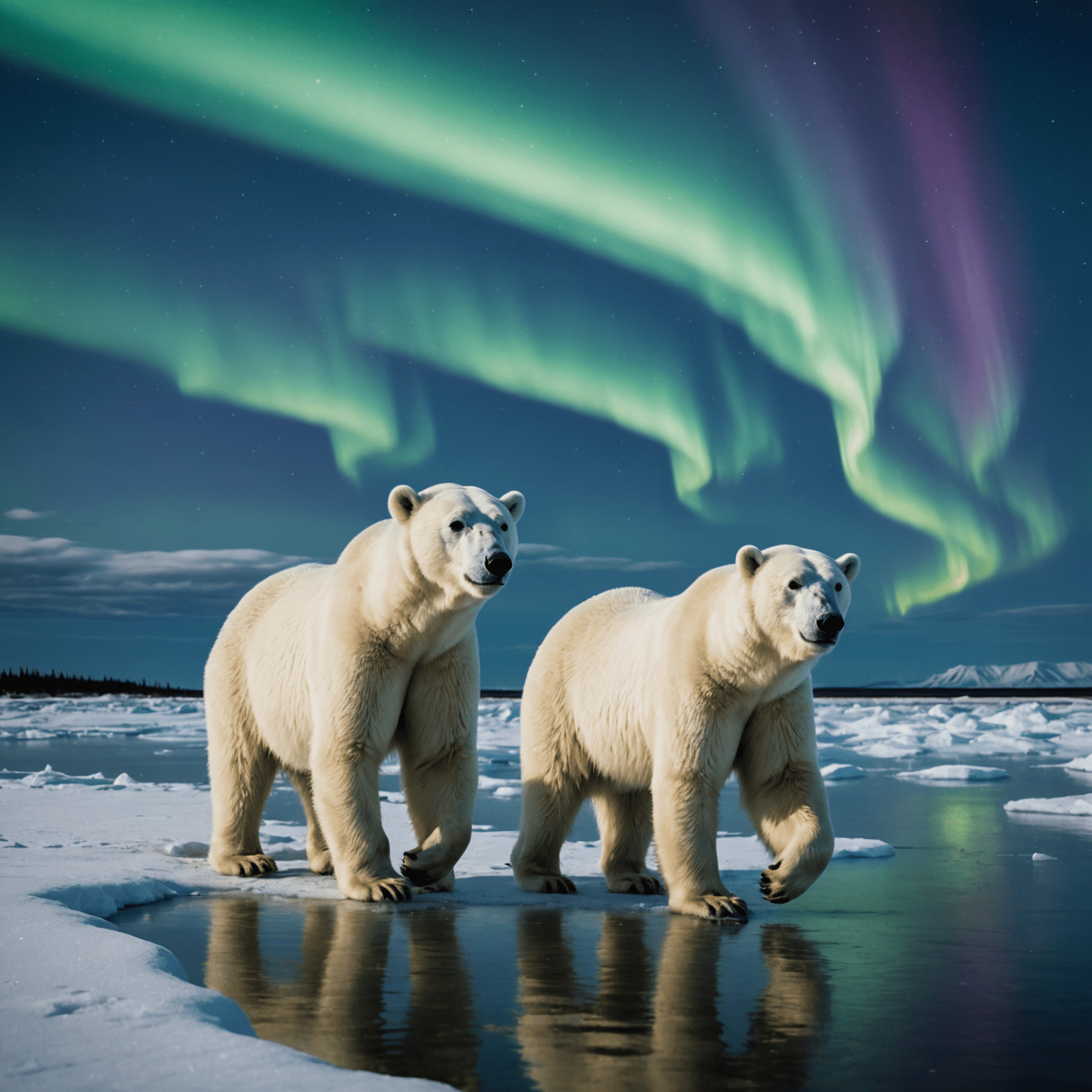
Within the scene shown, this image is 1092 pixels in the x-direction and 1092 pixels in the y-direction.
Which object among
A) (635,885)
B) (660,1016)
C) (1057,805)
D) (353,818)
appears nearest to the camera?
(660,1016)

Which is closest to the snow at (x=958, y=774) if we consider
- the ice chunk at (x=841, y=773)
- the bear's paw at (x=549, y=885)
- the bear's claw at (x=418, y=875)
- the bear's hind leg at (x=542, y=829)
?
the ice chunk at (x=841, y=773)

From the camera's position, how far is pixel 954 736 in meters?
20.9

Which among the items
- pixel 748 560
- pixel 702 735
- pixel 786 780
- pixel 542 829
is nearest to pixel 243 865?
pixel 542 829

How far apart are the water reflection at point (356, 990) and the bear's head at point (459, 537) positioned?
1.48 meters

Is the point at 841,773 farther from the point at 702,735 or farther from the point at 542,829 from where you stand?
the point at 702,735

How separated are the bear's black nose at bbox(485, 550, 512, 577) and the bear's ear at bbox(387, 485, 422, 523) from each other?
23.4 inches

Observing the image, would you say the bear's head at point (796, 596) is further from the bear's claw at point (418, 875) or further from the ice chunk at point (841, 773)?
the ice chunk at point (841, 773)

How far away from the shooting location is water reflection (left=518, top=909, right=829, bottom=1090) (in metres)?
2.88

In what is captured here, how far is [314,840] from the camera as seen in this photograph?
22.4ft

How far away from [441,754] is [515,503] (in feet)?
4.27

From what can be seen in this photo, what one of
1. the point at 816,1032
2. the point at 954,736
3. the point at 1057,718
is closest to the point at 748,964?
the point at 816,1032

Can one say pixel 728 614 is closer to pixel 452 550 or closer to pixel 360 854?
pixel 452 550

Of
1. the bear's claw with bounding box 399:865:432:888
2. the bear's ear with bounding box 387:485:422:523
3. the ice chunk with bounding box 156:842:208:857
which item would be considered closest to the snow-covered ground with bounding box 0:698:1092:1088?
the ice chunk with bounding box 156:842:208:857

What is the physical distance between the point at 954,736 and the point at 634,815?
1588 centimetres
